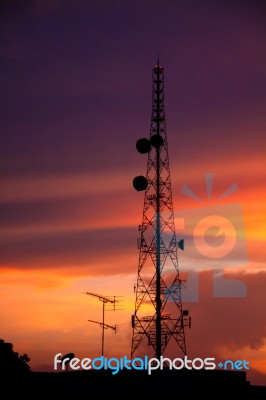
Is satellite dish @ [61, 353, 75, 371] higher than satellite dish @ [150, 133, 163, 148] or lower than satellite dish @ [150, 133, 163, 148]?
lower

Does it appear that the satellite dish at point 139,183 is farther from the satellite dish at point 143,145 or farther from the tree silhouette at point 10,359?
the tree silhouette at point 10,359

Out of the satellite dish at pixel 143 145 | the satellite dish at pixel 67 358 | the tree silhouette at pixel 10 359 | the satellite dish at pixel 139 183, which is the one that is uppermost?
the satellite dish at pixel 143 145

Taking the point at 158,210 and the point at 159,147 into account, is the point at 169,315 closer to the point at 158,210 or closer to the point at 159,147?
the point at 158,210

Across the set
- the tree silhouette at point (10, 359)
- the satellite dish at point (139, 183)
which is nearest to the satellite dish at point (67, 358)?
the satellite dish at point (139, 183)

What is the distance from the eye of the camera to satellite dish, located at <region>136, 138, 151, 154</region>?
234 feet

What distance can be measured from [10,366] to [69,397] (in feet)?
158

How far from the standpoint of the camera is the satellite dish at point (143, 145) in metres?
Answer: 71.4

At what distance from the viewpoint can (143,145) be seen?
71.4 metres

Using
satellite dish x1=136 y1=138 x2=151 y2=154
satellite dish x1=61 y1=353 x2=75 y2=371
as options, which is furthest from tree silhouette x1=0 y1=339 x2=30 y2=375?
satellite dish x1=136 y1=138 x2=151 y2=154

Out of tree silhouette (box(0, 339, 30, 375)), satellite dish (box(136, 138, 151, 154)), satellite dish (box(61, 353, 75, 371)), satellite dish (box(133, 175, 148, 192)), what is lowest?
satellite dish (box(61, 353, 75, 371))

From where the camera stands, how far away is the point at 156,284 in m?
69.9

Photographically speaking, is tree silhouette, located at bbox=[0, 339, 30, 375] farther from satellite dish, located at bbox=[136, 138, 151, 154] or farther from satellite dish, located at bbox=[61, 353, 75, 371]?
satellite dish, located at bbox=[136, 138, 151, 154]

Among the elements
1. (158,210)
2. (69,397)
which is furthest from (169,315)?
(69,397)

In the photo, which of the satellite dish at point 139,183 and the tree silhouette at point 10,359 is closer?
the satellite dish at point 139,183
